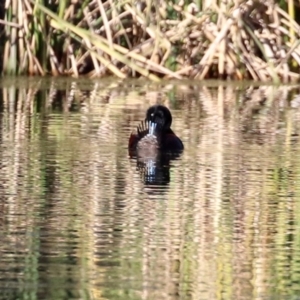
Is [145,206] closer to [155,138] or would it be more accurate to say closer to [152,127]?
[155,138]

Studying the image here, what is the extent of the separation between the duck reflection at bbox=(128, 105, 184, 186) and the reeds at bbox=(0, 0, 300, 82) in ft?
14.4

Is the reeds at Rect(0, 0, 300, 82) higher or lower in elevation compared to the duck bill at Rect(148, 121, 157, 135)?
higher

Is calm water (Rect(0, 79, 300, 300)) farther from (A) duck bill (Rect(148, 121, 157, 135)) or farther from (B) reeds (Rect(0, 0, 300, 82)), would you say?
(B) reeds (Rect(0, 0, 300, 82))

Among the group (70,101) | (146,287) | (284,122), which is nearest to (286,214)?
(146,287)

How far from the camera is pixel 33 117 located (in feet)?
32.7

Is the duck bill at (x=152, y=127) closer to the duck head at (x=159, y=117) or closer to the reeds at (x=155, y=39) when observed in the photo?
the duck head at (x=159, y=117)

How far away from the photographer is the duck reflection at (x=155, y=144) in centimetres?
789

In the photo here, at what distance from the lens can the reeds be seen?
1275 centimetres

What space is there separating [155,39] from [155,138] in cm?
481

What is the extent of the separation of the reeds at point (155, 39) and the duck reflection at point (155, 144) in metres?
4.39

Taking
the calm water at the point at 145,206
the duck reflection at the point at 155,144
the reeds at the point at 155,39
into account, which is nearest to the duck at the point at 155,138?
the duck reflection at the point at 155,144

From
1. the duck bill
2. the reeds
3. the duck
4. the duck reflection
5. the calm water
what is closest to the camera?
the calm water

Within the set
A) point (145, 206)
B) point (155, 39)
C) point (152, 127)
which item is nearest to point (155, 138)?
point (152, 127)

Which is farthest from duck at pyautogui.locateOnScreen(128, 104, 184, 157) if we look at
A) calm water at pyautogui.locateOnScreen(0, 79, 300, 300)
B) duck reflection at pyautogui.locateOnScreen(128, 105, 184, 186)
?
calm water at pyautogui.locateOnScreen(0, 79, 300, 300)
